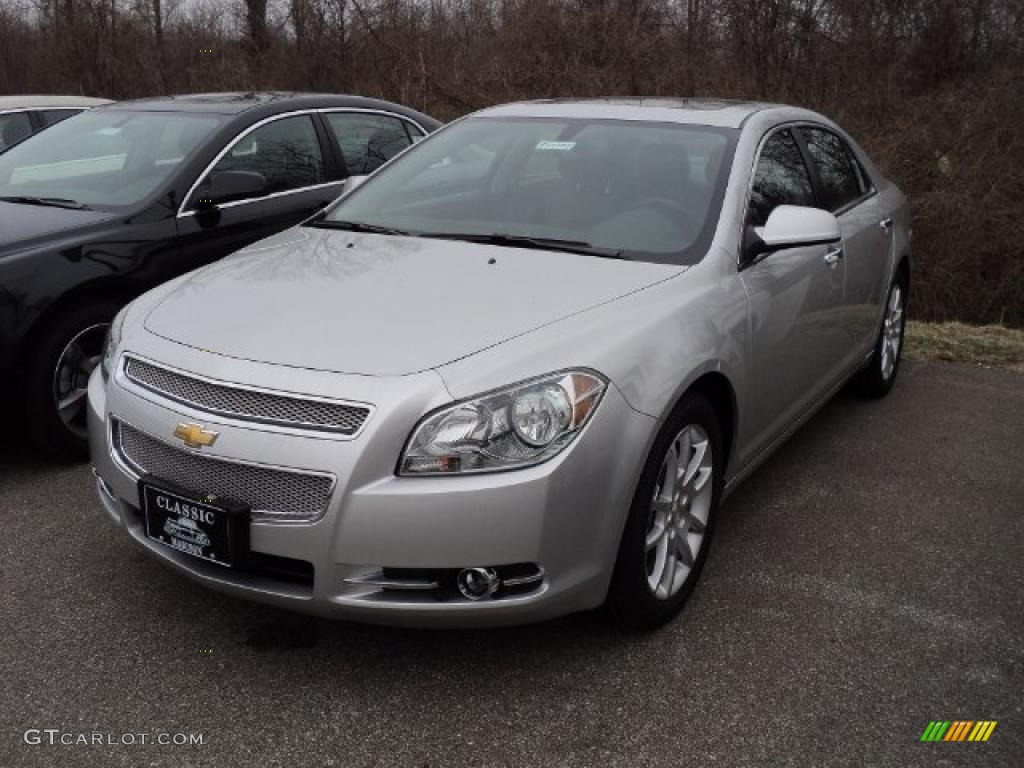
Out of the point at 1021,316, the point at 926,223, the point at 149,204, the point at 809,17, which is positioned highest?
the point at 809,17

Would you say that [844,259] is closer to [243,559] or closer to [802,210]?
[802,210]

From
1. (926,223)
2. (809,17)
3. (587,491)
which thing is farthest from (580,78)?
(587,491)

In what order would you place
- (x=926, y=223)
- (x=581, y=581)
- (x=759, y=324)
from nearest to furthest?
(x=581, y=581) → (x=759, y=324) → (x=926, y=223)

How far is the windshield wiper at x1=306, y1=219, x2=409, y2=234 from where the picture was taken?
3909 millimetres

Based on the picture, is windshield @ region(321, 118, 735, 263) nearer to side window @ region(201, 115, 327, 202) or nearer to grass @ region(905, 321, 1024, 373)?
side window @ region(201, 115, 327, 202)

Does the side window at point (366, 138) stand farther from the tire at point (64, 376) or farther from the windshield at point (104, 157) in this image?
the tire at point (64, 376)

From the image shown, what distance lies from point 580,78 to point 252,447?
13.8 metres

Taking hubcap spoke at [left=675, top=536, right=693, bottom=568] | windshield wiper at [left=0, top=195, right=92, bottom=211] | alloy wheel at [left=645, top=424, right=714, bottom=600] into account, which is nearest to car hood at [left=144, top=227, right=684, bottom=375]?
alloy wheel at [left=645, top=424, right=714, bottom=600]

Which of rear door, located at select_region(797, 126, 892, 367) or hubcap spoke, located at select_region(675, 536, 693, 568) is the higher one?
rear door, located at select_region(797, 126, 892, 367)

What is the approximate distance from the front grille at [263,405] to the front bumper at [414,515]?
0.03m

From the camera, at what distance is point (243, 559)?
2.70 m

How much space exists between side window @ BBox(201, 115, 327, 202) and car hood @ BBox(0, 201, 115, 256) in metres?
0.72

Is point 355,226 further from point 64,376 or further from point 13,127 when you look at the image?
point 13,127

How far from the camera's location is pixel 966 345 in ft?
23.1
